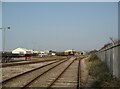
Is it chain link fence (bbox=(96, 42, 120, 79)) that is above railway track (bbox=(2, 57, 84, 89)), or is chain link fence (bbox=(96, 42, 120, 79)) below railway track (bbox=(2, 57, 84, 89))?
above

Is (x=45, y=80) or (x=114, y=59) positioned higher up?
(x=114, y=59)

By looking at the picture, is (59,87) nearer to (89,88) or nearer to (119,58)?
(89,88)

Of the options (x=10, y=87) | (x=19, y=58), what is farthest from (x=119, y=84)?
(x=19, y=58)

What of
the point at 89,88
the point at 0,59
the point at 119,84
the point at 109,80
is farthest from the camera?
the point at 0,59

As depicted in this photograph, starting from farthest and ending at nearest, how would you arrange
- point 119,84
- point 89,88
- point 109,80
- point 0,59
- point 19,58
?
point 19,58 < point 0,59 < point 109,80 < point 89,88 < point 119,84

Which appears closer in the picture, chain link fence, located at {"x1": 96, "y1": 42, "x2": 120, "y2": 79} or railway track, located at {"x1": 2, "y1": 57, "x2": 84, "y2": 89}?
chain link fence, located at {"x1": 96, "y1": 42, "x2": 120, "y2": 79}

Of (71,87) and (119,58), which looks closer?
(119,58)

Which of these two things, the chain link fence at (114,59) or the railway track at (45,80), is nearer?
the chain link fence at (114,59)

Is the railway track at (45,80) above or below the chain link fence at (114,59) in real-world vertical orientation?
below

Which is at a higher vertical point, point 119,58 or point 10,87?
point 119,58

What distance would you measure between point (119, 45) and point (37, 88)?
4484mm

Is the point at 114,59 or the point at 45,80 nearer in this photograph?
the point at 114,59

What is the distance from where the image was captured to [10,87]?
1434 cm

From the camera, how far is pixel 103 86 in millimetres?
13281
